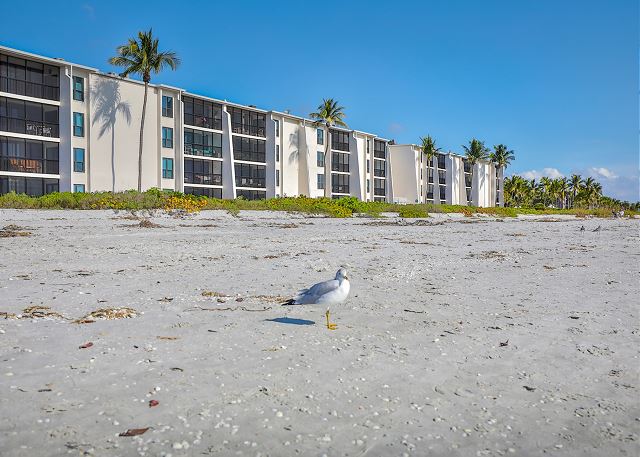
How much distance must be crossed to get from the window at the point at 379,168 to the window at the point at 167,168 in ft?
133

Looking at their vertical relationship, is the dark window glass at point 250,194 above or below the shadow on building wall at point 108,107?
below

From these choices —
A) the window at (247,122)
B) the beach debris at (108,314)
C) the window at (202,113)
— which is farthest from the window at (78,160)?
the beach debris at (108,314)

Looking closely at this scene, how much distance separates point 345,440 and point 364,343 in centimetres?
212

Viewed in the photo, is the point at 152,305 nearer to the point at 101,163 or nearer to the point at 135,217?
the point at 135,217

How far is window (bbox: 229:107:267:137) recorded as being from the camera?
61.0m

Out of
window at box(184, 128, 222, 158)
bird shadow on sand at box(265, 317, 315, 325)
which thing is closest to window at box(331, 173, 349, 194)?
window at box(184, 128, 222, 158)

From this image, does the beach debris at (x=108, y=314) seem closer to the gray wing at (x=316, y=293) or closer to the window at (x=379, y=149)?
the gray wing at (x=316, y=293)

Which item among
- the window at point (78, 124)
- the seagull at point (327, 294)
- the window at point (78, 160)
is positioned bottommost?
the seagull at point (327, 294)

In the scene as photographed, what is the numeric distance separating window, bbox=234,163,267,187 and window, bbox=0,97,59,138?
2229cm

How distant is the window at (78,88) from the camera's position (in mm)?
43969

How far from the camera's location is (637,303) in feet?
24.2

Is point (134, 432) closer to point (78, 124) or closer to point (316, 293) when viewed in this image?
point (316, 293)

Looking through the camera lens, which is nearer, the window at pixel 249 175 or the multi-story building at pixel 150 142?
the multi-story building at pixel 150 142

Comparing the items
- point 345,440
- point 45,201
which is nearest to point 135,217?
point 45,201
